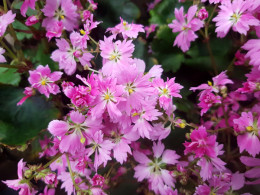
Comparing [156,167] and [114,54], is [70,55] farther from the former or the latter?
[156,167]

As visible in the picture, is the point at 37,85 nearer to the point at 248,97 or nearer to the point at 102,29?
the point at 102,29

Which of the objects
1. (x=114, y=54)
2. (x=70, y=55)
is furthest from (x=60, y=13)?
(x=114, y=54)

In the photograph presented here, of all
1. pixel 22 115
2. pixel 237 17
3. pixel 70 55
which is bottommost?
pixel 22 115

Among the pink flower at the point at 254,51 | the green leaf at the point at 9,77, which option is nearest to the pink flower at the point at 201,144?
the pink flower at the point at 254,51

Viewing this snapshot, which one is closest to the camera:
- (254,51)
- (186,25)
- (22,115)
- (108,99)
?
(108,99)

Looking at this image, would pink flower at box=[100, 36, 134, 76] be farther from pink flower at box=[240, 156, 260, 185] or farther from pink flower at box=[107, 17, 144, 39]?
pink flower at box=[240, 156, 260, 185]

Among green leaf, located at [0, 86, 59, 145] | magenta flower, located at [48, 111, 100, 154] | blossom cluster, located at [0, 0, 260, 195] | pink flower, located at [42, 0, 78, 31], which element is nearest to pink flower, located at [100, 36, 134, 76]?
blossom cluster, located at [0, 0, 260, 195]

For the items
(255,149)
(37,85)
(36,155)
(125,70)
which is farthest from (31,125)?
(255,149)

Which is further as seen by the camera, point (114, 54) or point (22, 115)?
point (22, 115)
